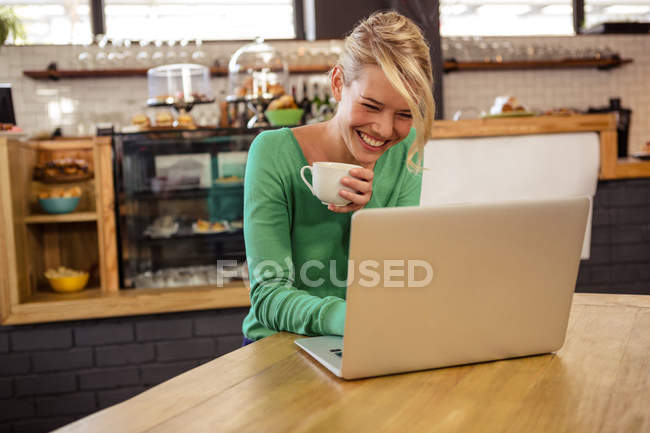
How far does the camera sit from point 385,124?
1317 mm

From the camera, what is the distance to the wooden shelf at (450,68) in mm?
4723

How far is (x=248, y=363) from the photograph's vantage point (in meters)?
0.95

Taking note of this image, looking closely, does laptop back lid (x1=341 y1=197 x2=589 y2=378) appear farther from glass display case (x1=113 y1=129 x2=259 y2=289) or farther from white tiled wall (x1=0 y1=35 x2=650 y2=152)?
white tiled wall (x1=0 y1=35 x2=650 y2=152)

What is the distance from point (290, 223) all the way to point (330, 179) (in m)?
0.32

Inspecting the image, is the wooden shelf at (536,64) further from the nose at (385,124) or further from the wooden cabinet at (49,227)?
the nose at (385,124)

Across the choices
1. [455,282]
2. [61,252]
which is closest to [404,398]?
[455,282]

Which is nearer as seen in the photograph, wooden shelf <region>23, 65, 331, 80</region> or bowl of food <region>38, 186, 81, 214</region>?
bowl of food <region>38, 186, 81, 214</region>

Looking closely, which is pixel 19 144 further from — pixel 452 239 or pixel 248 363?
pixel 452 239

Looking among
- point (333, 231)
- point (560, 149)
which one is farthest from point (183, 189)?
point (560, 149)

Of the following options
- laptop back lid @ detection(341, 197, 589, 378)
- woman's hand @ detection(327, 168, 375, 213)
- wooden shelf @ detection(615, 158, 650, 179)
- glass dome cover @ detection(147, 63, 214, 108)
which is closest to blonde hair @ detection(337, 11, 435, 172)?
woman's hand @ detection(327, 168, 375, 213)

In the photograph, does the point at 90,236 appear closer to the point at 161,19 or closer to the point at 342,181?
the point at 342,181

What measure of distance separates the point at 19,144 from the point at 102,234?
1.76ft

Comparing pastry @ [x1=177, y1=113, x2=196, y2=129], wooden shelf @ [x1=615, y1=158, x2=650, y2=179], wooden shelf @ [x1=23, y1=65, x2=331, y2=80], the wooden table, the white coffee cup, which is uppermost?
wooden shelf @ [x1=23, y1=65, x2=331, y2=80]

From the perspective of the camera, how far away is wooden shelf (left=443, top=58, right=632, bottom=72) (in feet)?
17.0
